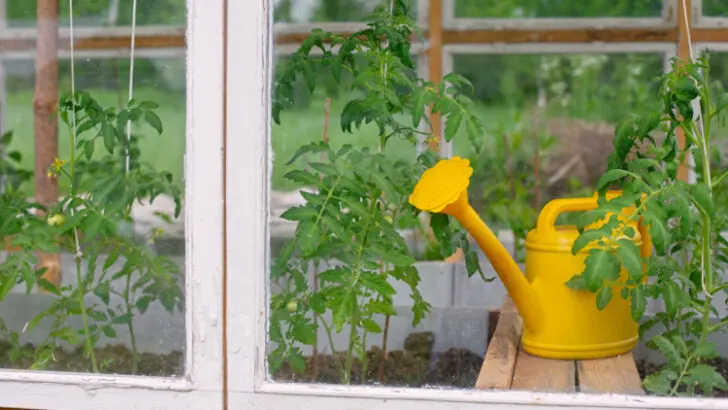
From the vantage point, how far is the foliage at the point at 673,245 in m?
1.63

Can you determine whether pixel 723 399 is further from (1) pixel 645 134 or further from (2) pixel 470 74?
(2) pixel 470 74

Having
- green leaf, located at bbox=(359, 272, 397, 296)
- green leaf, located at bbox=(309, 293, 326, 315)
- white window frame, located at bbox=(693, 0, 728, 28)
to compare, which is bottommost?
green leaf, located at bbox=(309, 293, 326, 315)

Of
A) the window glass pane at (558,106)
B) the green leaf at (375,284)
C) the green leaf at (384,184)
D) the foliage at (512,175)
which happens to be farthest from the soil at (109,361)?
the window glass pane at (558,106)

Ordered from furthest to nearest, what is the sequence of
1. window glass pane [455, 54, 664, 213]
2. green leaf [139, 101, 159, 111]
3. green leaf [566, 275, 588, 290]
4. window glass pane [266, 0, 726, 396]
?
window glass pane [455, 54, 664, 213] → green leaf [566, 275, 588, 290] → green leaf [139, 101, 159, 111] → window glass pane [266, 0, 726, 396]

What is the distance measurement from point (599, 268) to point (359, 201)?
1.50 feet

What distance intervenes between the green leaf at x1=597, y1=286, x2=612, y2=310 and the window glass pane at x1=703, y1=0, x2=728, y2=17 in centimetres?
101

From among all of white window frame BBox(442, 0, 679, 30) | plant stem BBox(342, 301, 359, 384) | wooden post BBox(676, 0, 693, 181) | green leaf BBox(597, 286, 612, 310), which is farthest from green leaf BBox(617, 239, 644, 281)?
white window frame BBox(442, 0, 679, 30)

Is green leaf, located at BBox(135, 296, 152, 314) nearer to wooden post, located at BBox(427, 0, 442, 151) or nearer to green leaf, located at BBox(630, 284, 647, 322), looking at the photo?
green leaf, located at BBox(630, 284, 647, 322)

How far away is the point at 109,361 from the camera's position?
1578 mm

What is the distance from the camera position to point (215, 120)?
145 centimetres

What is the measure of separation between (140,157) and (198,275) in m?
0.44

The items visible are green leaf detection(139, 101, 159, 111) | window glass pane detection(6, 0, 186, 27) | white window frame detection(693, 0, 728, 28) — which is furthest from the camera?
white window frame detection(693, 0, 728, 28)

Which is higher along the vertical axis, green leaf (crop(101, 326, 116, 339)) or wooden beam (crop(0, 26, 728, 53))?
wooden beam (crop(0, 26, 728, 53))

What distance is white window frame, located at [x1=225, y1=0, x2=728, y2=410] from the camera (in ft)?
4.71
